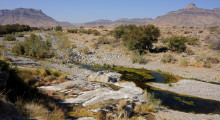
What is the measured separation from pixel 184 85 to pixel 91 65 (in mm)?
11385

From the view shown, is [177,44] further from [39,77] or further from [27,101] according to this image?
[27,101]

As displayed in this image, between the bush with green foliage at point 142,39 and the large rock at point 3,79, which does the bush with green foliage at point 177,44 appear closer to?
the bush with green foliage at point 142,39

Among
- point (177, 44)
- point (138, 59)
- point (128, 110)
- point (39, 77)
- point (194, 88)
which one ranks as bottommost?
point (194, 88)

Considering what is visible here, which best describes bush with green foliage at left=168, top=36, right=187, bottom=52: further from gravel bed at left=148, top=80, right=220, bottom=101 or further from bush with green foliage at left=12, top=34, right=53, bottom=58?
bush with green foliage at left=12, top=34, right=53, bottom=58

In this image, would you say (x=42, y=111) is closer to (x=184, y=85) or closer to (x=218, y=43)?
(x=184, y=85)

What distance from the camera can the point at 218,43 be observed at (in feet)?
76.7

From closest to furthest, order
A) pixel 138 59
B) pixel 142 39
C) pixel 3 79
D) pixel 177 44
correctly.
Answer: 1. pixel 3 79
2. pixel 138 59
3. pixel 177 44
4. pixel 142 39

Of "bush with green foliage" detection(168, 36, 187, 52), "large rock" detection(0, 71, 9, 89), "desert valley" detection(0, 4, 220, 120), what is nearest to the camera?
"large rock" detection(0, 71, 9, 89)

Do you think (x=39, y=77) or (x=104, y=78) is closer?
(x=39, y=77)

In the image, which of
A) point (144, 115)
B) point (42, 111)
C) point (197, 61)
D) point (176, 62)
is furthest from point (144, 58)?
point (42, 111)

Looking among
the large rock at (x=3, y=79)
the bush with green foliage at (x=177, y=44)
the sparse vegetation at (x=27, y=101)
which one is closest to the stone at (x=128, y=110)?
the sparse vegetation at (x=27, y=101)

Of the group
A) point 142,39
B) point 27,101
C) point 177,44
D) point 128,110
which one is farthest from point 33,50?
point 177,44

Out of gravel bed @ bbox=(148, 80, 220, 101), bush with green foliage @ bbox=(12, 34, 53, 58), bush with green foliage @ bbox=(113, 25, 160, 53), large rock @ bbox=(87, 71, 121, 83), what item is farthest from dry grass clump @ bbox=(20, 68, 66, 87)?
bush with green foliage @ bbox=(113, 25, 160, 53)

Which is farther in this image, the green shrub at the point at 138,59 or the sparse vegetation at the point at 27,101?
the green shrub at the point at 138,59
